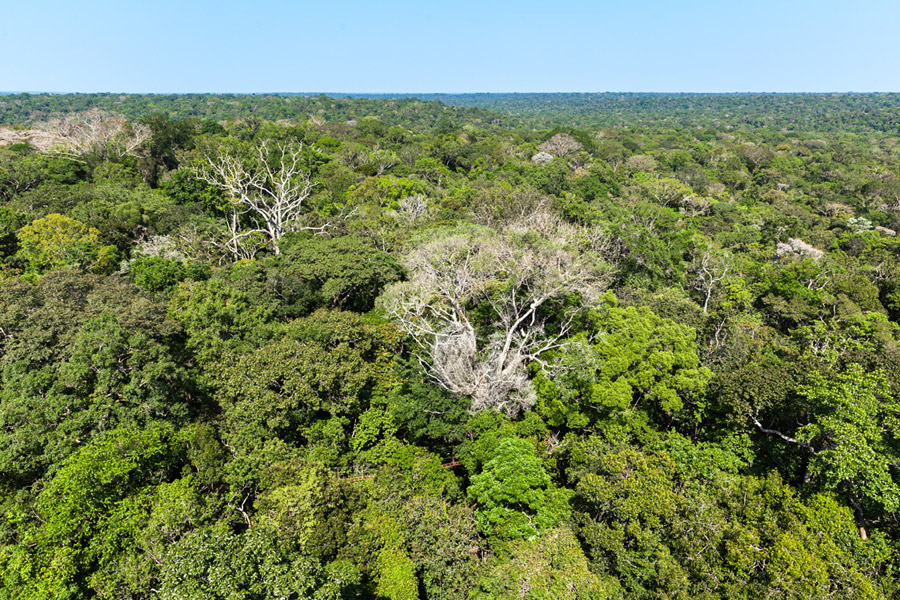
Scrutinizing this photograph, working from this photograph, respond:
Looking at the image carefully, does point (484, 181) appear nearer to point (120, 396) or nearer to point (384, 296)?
point (384, 296)

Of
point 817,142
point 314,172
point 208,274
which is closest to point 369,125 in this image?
point 314,172

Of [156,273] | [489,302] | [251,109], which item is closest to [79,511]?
[489,302]

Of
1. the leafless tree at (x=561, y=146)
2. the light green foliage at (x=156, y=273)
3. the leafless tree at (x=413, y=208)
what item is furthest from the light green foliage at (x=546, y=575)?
the leafless tree at (x=561, y=146)

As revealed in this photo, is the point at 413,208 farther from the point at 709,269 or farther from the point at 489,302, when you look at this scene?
the point at 709,269

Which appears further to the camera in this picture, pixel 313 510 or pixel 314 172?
pixel 314 172

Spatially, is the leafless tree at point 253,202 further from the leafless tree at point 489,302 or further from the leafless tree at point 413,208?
the leafless tree at point 489,302

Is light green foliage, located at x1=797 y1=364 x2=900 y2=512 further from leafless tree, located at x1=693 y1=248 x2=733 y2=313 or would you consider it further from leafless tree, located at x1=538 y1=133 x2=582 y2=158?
leafless tree, located at x1=538 y1=133 x2=582 y2=158

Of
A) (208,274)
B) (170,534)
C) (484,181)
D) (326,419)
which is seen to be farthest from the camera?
(484,181)
